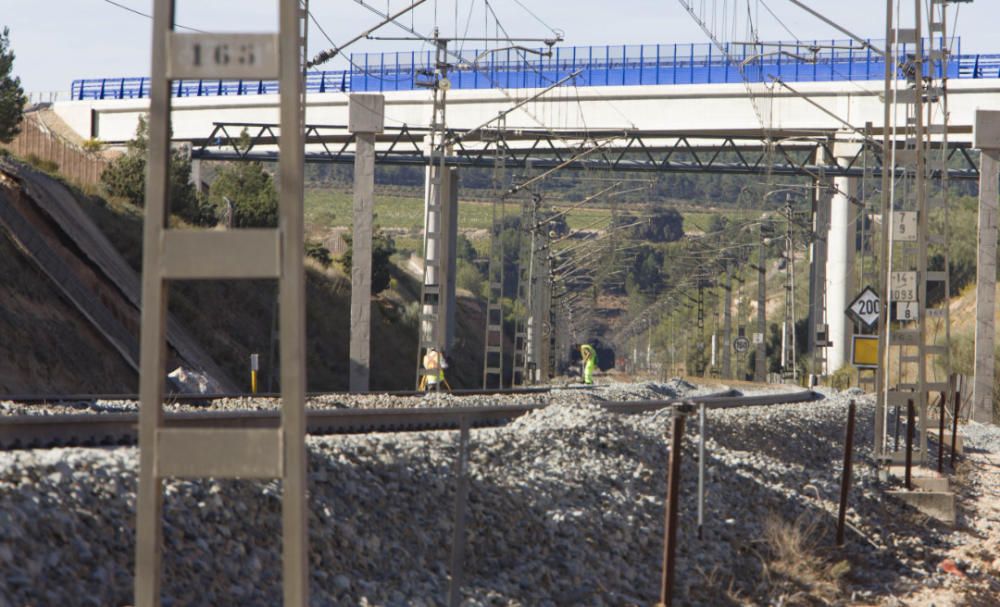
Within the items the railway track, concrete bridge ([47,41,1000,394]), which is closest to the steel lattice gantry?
concrete bridge ([47,41,1000,394])

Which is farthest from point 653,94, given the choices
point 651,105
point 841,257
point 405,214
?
point 405,214

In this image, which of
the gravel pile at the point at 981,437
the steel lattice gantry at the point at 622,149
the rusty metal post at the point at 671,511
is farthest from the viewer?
the steel lattice gantry at the point at 622,149

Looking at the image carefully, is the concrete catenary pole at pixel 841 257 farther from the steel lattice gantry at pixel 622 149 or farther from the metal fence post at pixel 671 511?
the metal fence post at pixel 671 511

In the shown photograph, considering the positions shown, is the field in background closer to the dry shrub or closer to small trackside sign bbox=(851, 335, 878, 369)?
small trackside sign bbox=(851, 335, 878, 369)

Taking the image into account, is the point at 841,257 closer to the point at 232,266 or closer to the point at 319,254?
the point at 319,254

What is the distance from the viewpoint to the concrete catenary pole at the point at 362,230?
37875mm

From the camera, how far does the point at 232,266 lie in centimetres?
538

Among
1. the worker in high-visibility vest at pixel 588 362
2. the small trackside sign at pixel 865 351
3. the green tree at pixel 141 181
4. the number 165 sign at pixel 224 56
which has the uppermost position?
the green tree at pixel 141 181

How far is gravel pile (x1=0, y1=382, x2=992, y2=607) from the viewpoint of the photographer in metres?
8.39

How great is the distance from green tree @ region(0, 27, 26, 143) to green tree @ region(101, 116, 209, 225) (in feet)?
23.8

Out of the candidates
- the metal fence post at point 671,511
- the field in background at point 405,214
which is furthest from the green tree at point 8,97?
the field in background at point 405,214

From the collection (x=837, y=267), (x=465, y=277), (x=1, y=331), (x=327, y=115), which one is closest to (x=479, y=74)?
(x=327, y=115)

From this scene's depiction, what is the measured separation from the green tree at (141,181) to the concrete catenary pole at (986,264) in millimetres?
30525

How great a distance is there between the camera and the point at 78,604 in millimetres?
7613
